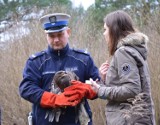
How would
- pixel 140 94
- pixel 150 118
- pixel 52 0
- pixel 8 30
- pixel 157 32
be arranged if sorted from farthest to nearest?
pixel 52 0 < pixel 8 30 < pixel 157 32 < pixel 150 118 < pixel 140 94

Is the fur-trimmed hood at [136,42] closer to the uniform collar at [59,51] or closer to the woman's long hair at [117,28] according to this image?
the woman's long hair at [117,28]

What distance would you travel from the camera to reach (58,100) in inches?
151

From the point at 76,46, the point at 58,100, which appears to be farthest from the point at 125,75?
the point at 76,46

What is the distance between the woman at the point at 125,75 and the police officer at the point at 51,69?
0.41 meters

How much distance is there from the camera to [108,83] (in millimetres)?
3695

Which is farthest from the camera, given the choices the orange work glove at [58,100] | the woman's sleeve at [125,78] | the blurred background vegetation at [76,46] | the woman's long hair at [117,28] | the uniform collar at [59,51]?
the blurred background vegetation at [76,46]

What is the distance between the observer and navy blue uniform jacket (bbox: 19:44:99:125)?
400 centimetres

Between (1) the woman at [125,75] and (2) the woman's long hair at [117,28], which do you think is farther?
(2) the woman's long hair at [117,28]

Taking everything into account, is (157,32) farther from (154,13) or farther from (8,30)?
(8,30)

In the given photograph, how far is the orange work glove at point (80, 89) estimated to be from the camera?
12.7 ft

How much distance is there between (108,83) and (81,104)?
46cm

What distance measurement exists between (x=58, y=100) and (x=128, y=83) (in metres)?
0.70

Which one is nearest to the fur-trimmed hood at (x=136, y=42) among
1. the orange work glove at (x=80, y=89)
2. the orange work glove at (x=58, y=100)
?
the orange work glove at (x=80, y=89)

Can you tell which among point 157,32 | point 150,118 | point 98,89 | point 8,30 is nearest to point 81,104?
point 98,89
